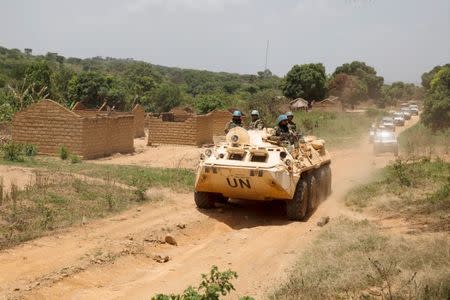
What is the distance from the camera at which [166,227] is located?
1048cm

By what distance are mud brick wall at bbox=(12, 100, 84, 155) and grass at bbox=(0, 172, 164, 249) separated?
7.88m

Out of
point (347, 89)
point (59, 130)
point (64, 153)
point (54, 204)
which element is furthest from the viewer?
point (347, 89)

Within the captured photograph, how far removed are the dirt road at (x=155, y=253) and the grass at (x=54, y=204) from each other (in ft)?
1.05

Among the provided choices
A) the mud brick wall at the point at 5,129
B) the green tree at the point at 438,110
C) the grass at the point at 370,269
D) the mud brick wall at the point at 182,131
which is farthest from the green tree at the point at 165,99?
the grass at the point at 370,269

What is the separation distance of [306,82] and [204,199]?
50.9 meters

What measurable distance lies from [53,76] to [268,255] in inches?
1588

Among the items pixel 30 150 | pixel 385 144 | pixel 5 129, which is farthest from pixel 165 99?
pixel 30 150

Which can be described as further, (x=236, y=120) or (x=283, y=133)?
(x=236, y=120)

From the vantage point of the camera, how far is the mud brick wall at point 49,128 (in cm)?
2181

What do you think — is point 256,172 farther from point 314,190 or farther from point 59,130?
point 59,130

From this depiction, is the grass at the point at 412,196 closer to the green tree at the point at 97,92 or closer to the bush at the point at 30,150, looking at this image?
the bush at the point at 30,150

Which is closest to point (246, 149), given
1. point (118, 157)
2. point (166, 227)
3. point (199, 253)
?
point (166, 227)

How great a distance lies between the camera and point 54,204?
11086 mm

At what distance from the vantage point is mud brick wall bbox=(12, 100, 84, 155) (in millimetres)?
21812
